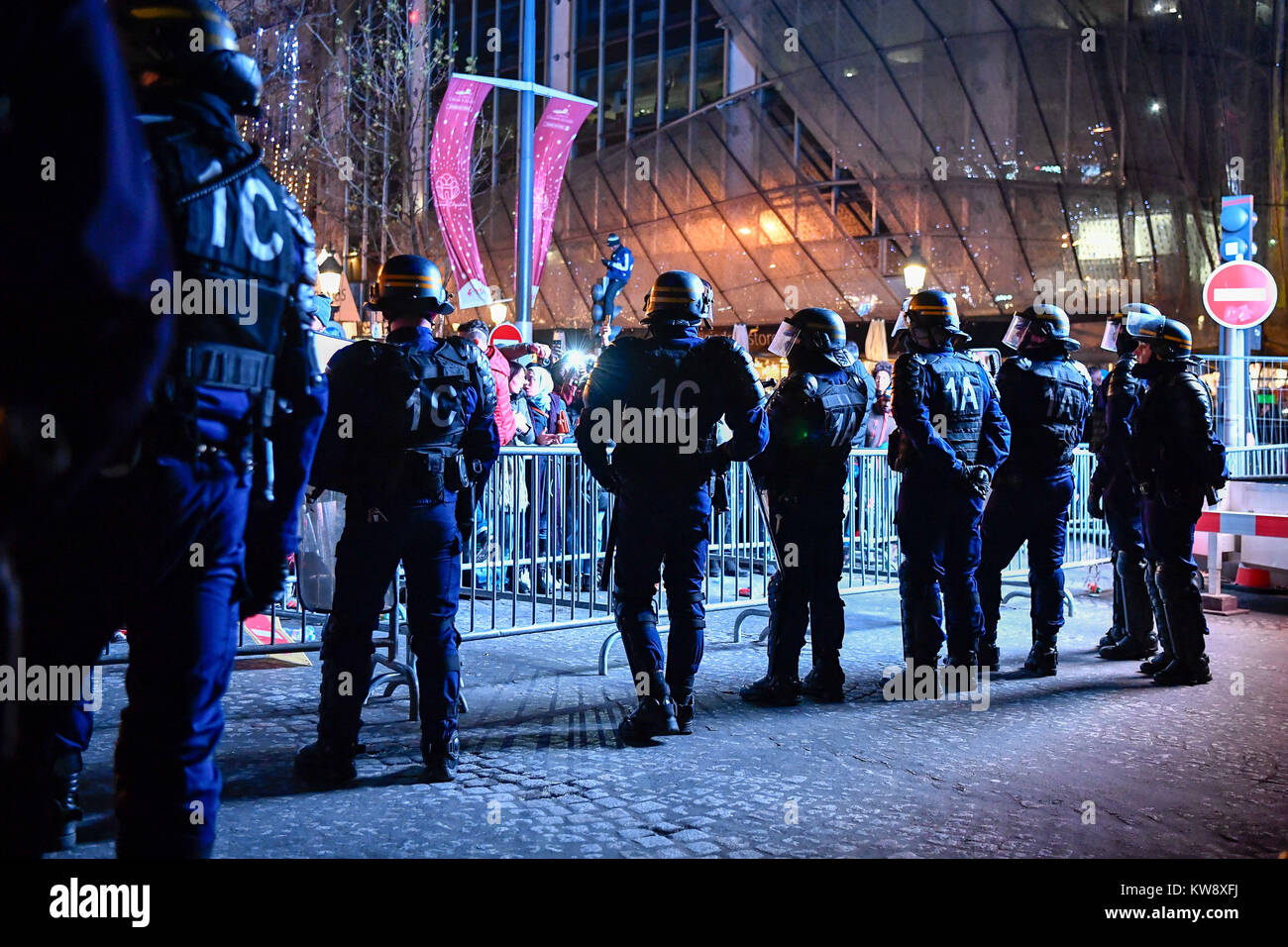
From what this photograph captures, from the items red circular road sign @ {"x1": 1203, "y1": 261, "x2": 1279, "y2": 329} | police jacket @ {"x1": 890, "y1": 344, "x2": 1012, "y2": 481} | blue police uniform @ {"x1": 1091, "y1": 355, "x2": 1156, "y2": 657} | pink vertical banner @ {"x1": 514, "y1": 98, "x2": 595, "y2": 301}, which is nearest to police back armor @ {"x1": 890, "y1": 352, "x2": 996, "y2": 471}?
police jacket @ {"x1": 890, "y1": 344, "x2": 1012, "y2": 481}

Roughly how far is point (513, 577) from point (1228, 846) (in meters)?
4.31

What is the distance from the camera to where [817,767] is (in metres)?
4.94

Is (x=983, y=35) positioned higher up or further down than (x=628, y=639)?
higher up

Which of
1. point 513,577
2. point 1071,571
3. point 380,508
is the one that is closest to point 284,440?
point 380,508

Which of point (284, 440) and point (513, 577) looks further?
point (513, 577)

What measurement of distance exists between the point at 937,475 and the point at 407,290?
128 inches

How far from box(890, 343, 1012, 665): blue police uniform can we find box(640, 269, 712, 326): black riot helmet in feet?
4.75

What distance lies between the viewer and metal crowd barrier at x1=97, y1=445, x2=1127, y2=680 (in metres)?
5.99

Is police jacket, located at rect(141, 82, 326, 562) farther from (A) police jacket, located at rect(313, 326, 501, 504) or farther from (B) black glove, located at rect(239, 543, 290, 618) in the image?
(A) police jacket, located at rect(313, 326, 501, 504)

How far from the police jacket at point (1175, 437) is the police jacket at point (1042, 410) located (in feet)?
1.25

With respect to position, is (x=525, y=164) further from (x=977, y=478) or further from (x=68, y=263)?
(x=68, y=263)

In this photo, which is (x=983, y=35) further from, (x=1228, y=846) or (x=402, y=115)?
(x=1228, y=846)

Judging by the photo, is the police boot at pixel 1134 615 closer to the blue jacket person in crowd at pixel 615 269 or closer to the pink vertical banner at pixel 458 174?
the pink vertical banner at pixel 458 174

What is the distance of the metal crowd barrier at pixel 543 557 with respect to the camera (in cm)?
599
